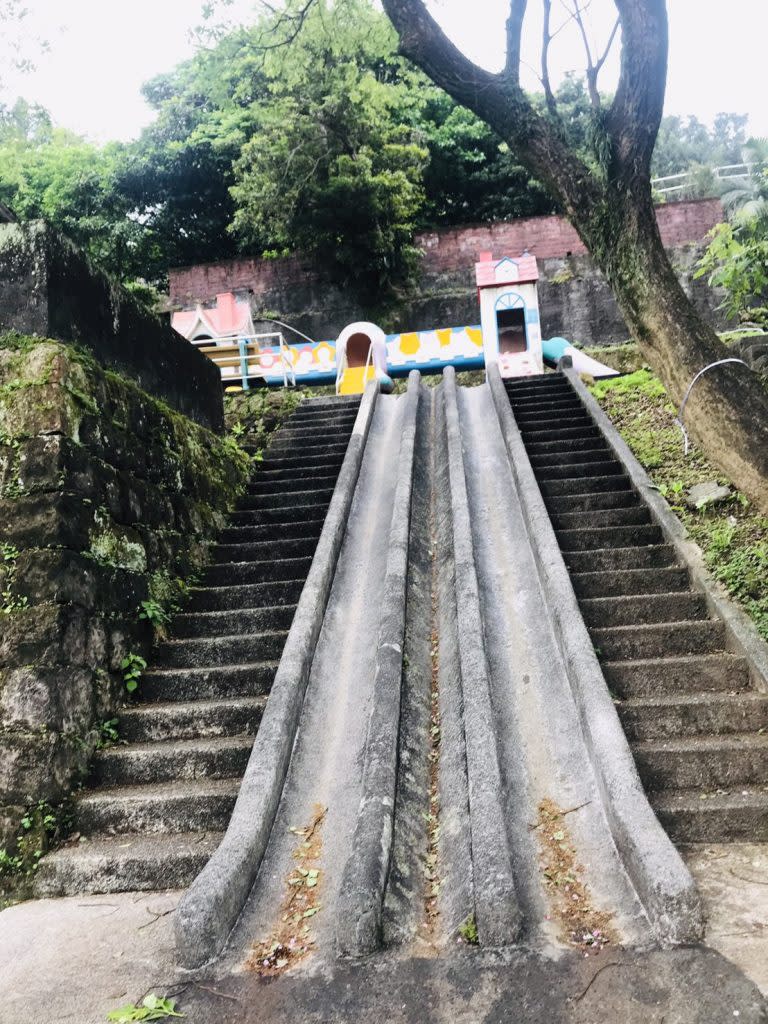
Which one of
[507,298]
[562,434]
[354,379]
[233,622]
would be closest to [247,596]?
[233,622]

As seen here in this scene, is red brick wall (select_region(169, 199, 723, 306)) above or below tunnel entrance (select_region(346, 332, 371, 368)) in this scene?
above

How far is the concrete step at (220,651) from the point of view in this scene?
4.62 metres

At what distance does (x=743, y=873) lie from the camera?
2932mm

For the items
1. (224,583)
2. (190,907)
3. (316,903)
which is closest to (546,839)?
(316,903)

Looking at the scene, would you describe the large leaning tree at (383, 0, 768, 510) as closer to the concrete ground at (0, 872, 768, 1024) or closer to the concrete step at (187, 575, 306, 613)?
the concrete ground at (0, 872, 768, 1024)

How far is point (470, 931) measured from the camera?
8.50 ft

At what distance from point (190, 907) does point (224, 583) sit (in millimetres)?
3269

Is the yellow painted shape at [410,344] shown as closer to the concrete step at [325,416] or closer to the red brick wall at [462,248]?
the concrete step at [325,416]

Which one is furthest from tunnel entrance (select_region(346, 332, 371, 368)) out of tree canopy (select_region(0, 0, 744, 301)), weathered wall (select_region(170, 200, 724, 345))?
tree canopy (select_region(0, 0, 744, 301))

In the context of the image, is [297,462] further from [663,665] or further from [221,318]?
[221,318]

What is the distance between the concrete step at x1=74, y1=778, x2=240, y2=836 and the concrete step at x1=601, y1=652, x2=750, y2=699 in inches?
87.8

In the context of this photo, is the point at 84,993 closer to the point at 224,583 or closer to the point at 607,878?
the point at 607,878

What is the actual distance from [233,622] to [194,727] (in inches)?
40.8

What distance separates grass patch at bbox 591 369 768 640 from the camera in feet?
15.4
